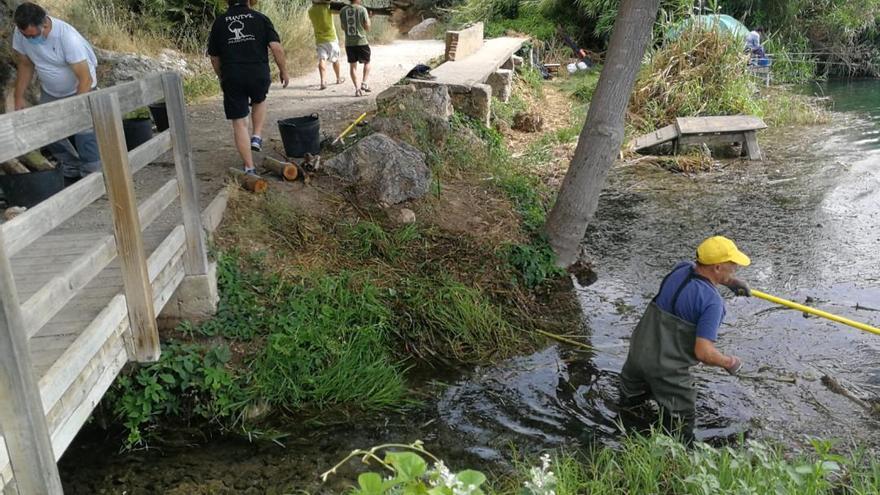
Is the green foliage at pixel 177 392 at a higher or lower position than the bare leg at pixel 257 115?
lower

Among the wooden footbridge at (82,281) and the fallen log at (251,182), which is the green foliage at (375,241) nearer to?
the fallen log at (251,182)

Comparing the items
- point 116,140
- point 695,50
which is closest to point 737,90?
point 695,50

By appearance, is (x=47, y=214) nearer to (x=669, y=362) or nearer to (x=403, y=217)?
(x=669, y=362)

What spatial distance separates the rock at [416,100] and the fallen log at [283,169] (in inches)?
71.1

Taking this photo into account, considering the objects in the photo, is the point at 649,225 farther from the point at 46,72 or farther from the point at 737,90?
the point at 46,72

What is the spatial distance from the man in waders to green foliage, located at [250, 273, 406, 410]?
180 centimetres

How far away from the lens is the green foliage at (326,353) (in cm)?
519

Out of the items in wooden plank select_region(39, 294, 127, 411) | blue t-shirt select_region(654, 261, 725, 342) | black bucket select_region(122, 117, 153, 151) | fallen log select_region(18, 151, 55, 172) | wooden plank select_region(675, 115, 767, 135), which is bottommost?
wooden plank select_region(675, 115, 767, 135)

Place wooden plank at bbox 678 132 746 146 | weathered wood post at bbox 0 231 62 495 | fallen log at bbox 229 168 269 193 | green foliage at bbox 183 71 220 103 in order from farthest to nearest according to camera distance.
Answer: wooden plank at bbox 678 132 746 146
green foliage at bbox 183 71 220 103
fallen log at bbox 229 168 269 193
weathered wood post at bbox 0 231 62 495

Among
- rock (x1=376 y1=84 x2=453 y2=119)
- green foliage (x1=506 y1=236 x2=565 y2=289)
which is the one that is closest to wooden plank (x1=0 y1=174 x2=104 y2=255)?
green foliage (x1=506 y1=236 x2=565 y2=289)

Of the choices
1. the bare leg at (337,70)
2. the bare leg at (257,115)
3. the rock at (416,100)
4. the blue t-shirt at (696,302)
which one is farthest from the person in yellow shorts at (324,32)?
the blue t-shirt at (696,302)

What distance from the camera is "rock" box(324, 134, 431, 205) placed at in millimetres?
7125

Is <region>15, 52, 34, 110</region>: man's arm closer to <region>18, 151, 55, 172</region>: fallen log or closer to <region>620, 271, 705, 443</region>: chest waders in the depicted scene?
<region>18, 151, 55, 172</region>: fallen log

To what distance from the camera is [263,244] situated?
6.22 m
